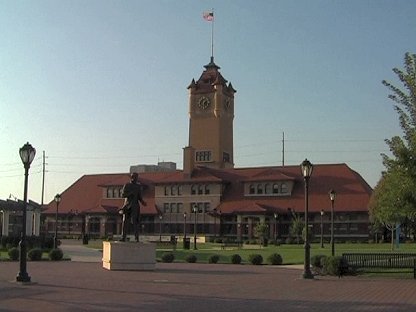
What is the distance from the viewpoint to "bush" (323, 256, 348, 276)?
1005 inches

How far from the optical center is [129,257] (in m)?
27.2

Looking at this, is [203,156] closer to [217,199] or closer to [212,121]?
[212,121]

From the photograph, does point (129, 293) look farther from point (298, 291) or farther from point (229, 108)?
point (229, 108)

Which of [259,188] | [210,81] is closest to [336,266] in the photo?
[259,188]

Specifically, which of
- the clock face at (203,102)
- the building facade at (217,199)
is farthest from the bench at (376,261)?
the clock face at (203,102)

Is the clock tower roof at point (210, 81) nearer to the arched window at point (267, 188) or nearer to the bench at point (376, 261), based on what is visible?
the arched window at point (267, 188)

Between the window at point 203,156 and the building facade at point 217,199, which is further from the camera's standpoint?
the window at point 203,156

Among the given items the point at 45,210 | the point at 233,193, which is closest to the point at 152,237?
the point at 233,193

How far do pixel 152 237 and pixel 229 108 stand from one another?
130ft

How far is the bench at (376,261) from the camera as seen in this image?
26.5 meters

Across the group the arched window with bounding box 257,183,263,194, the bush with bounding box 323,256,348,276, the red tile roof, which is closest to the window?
the red tile roof

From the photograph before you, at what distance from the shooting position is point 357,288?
65.9ft

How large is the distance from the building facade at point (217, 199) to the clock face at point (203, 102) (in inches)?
34.6

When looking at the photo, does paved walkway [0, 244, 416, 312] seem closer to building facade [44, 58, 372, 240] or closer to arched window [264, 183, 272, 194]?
building facade [44, 58, 372, 240]
